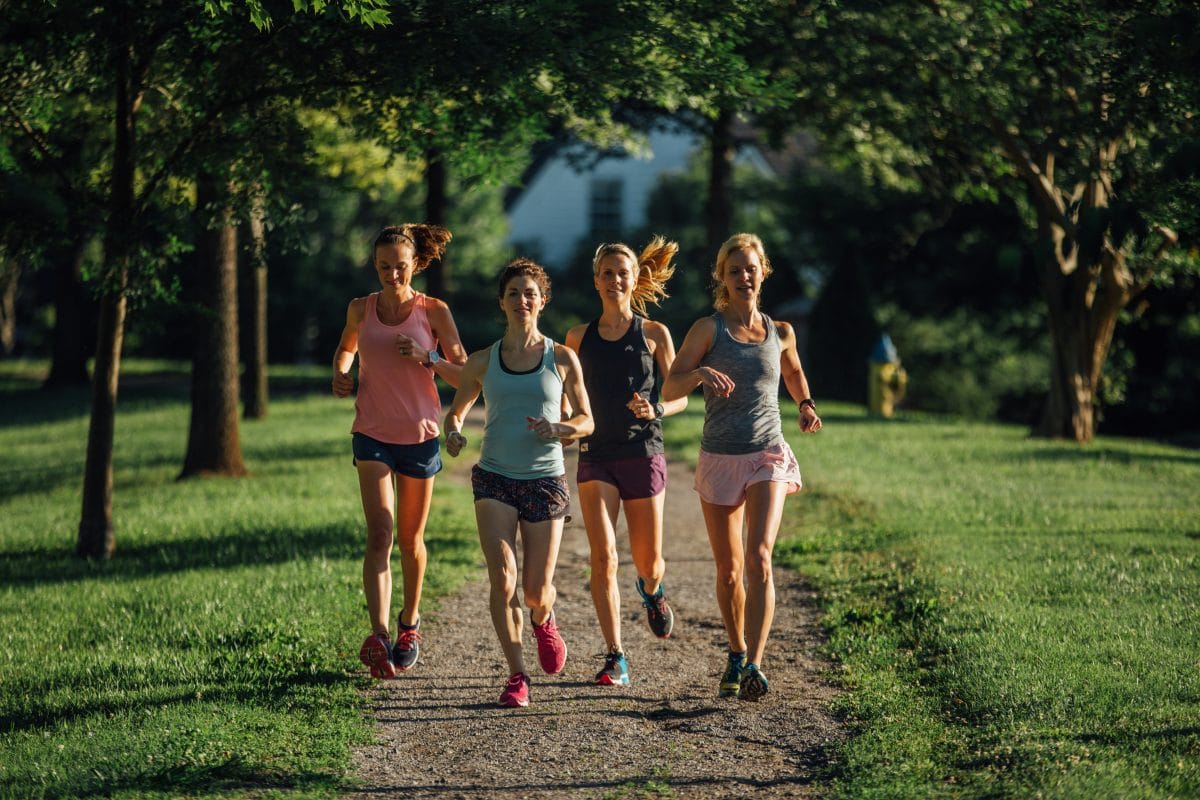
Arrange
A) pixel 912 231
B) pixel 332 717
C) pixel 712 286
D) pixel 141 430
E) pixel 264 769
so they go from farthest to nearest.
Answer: pixel 912 231, pixel 141 430, pixel 712 286, pixel 332 717, pixel 264 769

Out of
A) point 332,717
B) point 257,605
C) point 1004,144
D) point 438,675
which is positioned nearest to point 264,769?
point 332,717

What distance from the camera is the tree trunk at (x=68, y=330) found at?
27438 mm

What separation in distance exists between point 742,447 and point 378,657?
80.0 inches

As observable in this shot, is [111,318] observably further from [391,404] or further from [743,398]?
[743,398]

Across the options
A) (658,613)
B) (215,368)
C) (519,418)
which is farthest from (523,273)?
(215,368)

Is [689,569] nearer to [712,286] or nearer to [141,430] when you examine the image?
[712,286]

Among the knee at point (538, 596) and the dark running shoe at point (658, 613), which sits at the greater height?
the knee at point (538, 596)

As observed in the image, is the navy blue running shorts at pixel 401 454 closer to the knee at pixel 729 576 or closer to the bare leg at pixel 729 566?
the bare leg at pixel 729 566

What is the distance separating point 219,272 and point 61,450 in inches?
243

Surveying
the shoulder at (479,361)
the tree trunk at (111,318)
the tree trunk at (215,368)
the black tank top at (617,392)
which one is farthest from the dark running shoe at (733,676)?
the tree trunk at (215,368)

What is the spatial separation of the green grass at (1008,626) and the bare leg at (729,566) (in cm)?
63

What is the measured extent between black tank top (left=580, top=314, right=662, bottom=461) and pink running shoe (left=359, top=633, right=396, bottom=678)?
1.34m

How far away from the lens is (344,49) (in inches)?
338

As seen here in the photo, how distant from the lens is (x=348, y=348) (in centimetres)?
683
